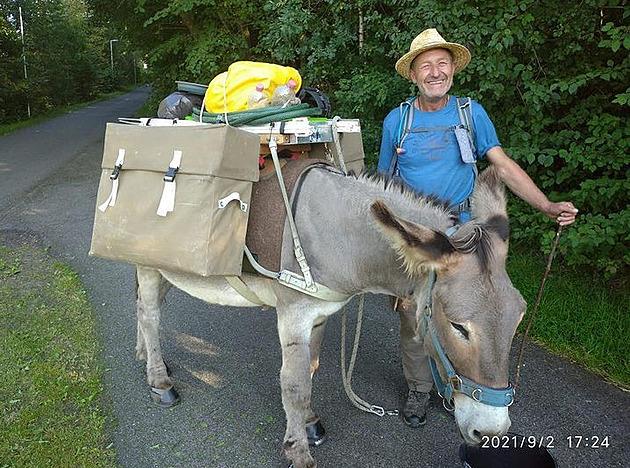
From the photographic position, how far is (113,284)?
514 cm

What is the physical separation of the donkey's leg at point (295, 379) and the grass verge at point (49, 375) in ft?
3.48

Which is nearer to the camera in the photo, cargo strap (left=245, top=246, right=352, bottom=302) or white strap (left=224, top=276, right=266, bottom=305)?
cargo strap (left=245, top=246, right=352, bottom=302)

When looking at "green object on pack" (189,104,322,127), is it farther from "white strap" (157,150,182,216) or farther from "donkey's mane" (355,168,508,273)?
"donkey's mane" (355,168,508,273)

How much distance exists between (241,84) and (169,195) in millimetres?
804

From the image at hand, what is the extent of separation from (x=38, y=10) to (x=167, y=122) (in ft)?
79.0

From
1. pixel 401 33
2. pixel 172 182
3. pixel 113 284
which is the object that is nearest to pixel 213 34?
pixel 401 33

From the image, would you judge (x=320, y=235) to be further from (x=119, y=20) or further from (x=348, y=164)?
(x=119, y=20)

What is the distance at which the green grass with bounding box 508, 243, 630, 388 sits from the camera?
3572 millimetres

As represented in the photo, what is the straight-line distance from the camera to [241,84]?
8.77 ft

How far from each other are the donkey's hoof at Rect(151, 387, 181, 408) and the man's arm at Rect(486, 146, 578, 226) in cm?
257

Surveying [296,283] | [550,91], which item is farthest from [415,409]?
[550,91]

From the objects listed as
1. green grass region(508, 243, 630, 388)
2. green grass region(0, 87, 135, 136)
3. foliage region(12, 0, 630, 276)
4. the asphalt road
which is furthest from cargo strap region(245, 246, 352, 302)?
green grass region(0, 87, 135, 136)

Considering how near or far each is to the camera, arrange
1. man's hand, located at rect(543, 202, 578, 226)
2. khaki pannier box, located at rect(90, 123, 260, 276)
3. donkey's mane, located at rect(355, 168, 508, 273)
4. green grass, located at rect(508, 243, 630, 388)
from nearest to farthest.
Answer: donkey's mane, located at rect(355, 168, 508, 273) < khaki pannier box, located at rect(90, 123, 260, 276) < man's hand, located at rect(543, 202, 578, 226) < green grass, located at rect(508, 243, 630, 388)

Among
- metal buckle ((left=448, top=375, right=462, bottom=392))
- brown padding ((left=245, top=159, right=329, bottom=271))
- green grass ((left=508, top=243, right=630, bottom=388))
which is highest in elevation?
brown padding ((left=245, top=159, right=329, bottom=271))
